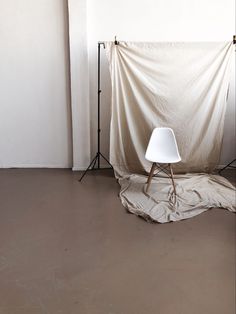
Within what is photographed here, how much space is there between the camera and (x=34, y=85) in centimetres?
352

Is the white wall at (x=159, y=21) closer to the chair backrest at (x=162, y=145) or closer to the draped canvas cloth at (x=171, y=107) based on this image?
the draped canvas cloth at (x=171, y=107)

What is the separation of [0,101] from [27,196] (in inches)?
55.7

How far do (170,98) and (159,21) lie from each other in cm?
97

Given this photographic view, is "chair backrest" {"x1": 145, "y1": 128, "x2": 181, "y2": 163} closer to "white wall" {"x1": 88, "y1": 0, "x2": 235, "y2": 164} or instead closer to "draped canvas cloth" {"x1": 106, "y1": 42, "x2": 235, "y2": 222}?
"draped canvas cloth" {"x1": 106, "y1": 42, "x2": 235, "y2": 222}

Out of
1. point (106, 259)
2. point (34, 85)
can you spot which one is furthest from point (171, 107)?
point (106, 259)

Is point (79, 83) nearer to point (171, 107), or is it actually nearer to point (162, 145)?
point (171, 107)

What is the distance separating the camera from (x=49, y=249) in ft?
6.70

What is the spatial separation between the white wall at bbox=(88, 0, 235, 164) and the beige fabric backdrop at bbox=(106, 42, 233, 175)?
403 millimetres

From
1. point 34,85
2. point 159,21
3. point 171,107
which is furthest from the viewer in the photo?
point 34,85

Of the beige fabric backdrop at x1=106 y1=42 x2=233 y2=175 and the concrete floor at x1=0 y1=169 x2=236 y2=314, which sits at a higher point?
the beige fabric backdrop at x1=106 y1=42 x2=233 y2=175

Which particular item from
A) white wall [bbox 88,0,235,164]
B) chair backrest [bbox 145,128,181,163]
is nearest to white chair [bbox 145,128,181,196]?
chair backrest [bbox 145,128,181,163]

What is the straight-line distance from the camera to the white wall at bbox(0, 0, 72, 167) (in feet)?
10.9

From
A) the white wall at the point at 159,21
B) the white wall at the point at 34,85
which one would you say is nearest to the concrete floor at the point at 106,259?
the white wall at the point at 34,85

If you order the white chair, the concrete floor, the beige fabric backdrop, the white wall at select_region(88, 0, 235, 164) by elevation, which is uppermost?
the white wall at select_region(88, 0, 235, 164)
